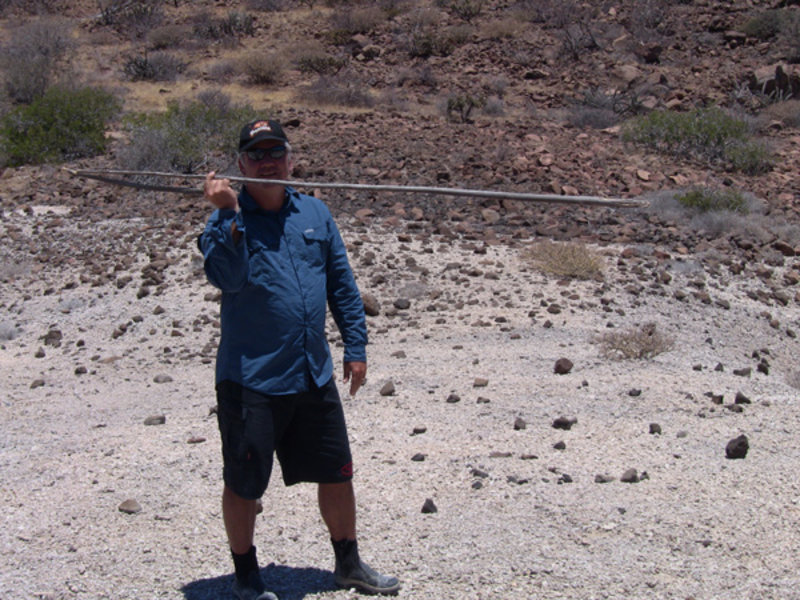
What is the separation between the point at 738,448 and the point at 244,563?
8.17 ft

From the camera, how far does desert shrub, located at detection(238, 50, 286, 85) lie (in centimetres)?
2120

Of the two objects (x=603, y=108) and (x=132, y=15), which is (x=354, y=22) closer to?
(x=132, y=15)

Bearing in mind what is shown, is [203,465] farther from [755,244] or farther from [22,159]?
[22,159]

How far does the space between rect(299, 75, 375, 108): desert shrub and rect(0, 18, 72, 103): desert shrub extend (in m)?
5.26

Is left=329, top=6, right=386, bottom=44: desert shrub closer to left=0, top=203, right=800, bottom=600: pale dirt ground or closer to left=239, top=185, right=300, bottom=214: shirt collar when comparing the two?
left=0, top=203, right=800, bottom=600: pale dirt ground

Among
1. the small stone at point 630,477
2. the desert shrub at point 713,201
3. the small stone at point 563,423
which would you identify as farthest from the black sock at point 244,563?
the desert shrub at point 713,201

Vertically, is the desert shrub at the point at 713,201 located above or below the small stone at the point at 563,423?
below

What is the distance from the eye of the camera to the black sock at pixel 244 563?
3.04m

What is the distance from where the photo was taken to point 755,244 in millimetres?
9156

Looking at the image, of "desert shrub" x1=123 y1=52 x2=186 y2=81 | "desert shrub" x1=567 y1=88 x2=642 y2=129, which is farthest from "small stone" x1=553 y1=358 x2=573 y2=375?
"desert shrub" x1=123 y1=52 x2=186 y2=81

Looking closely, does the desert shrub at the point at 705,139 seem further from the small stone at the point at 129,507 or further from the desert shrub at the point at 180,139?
the small stone at the point at 129,507

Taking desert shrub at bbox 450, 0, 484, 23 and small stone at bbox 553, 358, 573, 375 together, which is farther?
desert shrub at bbox 450, 0, 484, 23

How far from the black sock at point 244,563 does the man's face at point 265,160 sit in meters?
1.23

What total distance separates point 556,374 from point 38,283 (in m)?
5.17
